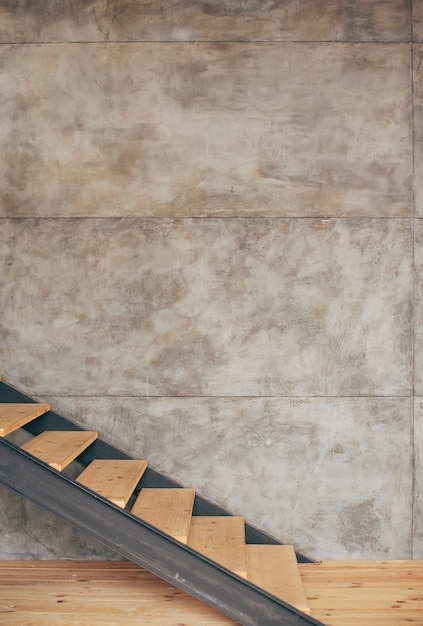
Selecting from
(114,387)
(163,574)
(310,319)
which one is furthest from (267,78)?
(163,574)

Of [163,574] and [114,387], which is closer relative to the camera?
[163,574]

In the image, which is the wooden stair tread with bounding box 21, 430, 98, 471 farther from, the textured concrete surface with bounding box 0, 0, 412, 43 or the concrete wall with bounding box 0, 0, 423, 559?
the textured concrete surface with bounding box 0, 0, 412, 43

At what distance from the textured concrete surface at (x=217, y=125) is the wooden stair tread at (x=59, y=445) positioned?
1.13 m

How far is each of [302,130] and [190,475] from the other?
188cm

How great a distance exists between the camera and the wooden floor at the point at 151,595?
Answer: 2.71 m

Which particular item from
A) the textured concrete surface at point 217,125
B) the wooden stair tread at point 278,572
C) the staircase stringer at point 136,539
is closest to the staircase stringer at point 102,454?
the wooden stair tread at point 278,572

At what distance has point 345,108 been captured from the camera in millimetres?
3398

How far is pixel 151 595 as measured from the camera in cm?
294

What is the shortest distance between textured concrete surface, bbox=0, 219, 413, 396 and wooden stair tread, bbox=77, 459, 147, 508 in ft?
1.24

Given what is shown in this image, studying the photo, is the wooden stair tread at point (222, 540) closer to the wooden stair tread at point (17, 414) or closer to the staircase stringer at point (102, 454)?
the staircase stringer at point (102, 454)

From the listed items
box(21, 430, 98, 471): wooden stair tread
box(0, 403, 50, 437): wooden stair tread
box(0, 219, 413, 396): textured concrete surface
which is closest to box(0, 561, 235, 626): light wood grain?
box(21, 430, 98, 471): wooden stair tread

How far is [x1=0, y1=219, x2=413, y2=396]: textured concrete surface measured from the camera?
3.39m

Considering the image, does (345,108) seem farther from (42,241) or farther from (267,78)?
(42,241)

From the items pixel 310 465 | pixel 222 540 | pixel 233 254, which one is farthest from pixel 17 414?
pixel 310 465
